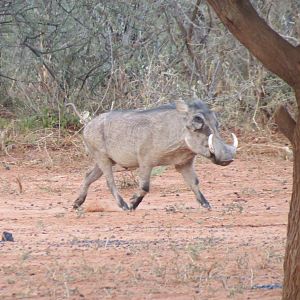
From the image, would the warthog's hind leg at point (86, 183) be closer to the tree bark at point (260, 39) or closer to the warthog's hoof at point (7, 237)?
the warthog's hoof at point (7, 237)

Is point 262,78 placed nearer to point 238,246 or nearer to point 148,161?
point 148,161

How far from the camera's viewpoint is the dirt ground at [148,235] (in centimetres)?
609

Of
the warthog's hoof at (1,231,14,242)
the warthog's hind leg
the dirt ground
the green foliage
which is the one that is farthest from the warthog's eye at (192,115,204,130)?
the green foliage

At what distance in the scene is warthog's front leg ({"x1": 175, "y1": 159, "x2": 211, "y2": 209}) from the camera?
33.8 feet

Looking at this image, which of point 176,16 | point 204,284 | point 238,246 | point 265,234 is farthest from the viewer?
point 176,16

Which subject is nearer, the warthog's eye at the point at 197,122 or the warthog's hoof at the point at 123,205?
the warthog's eye at the point at 197,122

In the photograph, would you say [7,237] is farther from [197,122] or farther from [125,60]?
[125,60]

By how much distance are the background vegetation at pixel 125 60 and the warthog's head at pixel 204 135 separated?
4.38 m

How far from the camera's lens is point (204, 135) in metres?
10.0

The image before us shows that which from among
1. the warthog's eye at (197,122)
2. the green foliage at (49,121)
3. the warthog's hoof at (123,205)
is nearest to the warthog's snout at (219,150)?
the warthog's eye at (197,122)

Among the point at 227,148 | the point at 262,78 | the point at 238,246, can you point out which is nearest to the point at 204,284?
the point at 238,246

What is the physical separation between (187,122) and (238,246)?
2.85 m

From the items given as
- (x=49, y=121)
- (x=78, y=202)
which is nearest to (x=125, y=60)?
(x=49, y=121)

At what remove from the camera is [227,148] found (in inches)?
389
